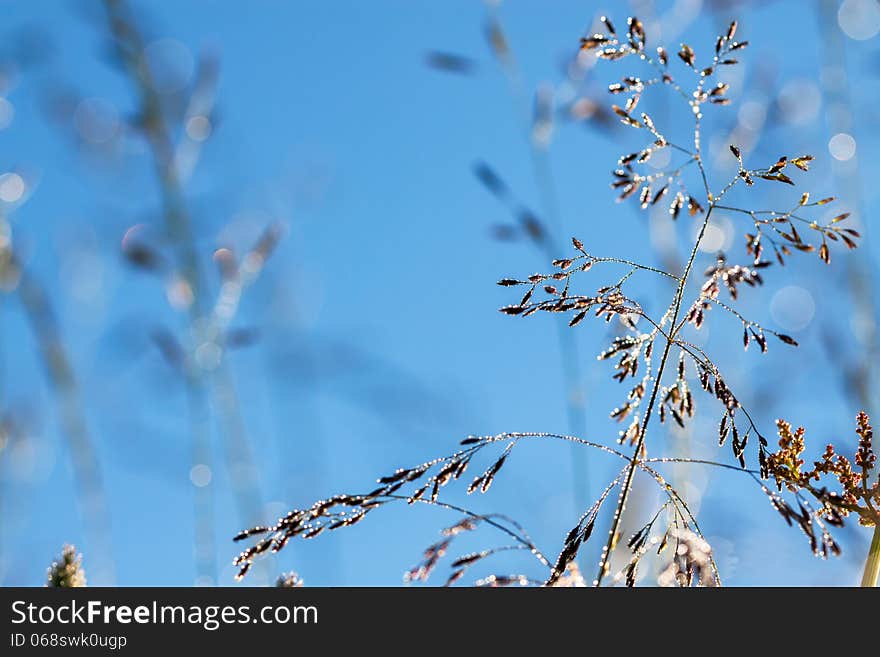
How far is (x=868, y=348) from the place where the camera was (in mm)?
2400

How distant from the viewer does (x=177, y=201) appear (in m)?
2.53
